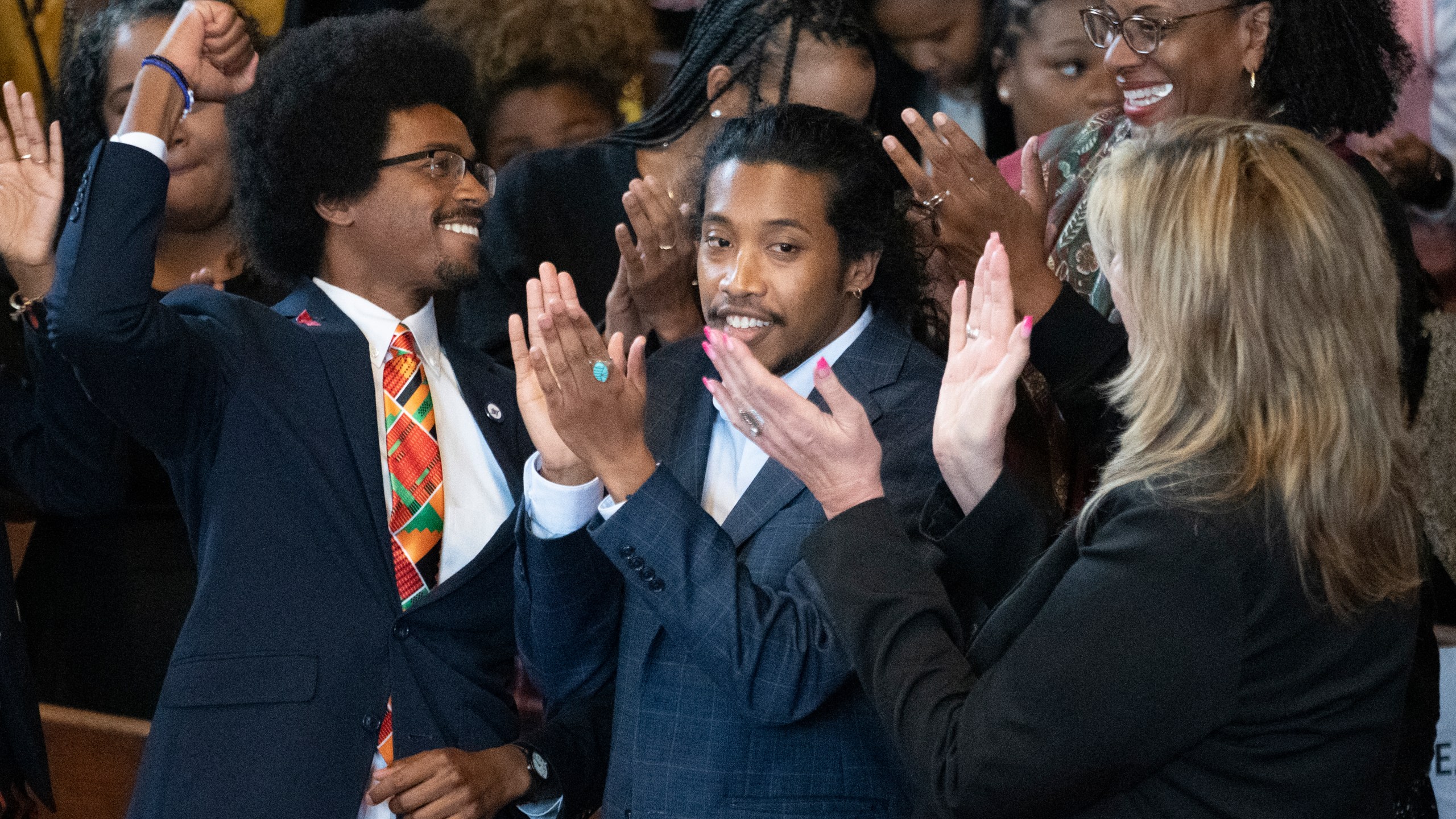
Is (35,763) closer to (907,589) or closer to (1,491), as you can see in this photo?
(1,491)

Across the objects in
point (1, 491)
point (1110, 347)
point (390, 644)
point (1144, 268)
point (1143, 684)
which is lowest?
point (1, 491)

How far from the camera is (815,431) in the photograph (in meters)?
1.55

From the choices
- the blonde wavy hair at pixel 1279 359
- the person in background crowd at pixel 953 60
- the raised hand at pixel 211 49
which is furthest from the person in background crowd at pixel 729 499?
the person in background crowd at pixel 953 60

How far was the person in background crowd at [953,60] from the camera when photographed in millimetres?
3018

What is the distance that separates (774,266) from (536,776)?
787 millimetres

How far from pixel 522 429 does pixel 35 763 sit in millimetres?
913

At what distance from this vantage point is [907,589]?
58.7 inches

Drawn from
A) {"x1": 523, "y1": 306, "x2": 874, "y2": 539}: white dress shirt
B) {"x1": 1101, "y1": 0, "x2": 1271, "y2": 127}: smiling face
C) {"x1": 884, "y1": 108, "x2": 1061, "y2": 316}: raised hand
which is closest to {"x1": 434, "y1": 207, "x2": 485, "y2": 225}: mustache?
{"x1": 523, "y1": 306, "x2": 874, "y2": 539}: white dress shirt

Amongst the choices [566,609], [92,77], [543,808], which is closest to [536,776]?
[543,808]

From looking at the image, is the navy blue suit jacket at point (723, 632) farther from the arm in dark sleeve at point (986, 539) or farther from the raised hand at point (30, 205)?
the raised hand at point (30, 205)

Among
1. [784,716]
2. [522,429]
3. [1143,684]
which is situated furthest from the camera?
[522,429]

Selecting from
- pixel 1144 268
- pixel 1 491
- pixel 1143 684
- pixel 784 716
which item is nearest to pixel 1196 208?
pixel 1144 268

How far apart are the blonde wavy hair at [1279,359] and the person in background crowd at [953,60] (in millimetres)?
1650

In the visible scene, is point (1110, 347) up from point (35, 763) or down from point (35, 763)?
up
